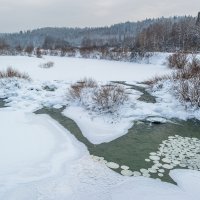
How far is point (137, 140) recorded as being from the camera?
27.3 feet

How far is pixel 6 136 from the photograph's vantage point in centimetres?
827

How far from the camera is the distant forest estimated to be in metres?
47.4

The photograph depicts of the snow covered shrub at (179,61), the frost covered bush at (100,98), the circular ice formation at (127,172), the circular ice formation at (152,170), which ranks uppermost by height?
the snow covered shrub at (179,61)

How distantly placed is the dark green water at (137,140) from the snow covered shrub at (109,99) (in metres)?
1.49

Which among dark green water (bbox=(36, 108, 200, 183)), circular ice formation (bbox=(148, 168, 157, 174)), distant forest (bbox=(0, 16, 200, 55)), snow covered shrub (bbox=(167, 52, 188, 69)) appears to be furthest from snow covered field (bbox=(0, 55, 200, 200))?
distant forest (bbox=(0, 16, 200, 55))

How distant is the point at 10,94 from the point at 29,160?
26.8 ft

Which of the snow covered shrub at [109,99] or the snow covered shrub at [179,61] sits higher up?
the snow covered shrub at [179,61]

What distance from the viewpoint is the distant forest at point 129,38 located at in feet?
155

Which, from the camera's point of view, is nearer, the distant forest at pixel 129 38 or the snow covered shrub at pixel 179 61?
the snow covered shrub at pixel 179 61

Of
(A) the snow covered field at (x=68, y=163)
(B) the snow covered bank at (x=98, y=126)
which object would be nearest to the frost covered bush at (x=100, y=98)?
(A) the snow covered field at (x=68, y=163)

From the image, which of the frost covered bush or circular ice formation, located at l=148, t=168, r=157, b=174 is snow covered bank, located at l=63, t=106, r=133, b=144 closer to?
the frost covered bush

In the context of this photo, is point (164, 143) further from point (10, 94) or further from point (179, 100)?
point (10, 94)

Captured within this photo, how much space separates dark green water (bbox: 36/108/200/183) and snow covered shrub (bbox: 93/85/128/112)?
1488mm

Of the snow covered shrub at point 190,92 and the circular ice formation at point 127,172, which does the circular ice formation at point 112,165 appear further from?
the snow covered shrub at point 190,92
